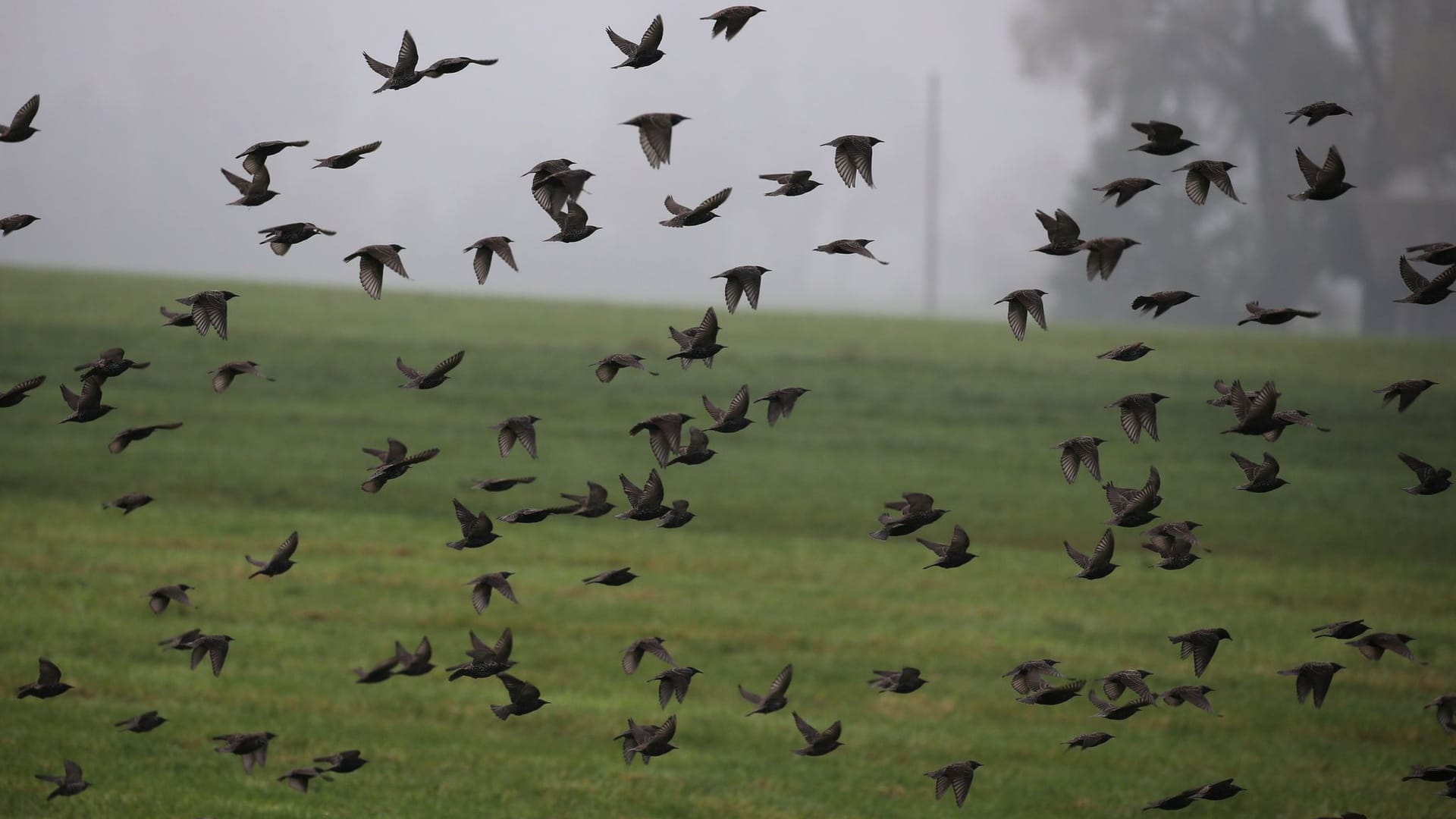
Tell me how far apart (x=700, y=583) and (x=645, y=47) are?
1150 cm

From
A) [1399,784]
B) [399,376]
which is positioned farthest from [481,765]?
[399,376]

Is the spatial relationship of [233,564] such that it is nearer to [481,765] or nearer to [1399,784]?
[481,765]

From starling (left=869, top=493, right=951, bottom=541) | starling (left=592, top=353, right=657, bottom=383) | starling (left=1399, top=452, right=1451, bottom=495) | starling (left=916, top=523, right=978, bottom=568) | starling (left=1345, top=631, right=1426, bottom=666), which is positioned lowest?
starling (left=1345, top=631, right=1426, bottom=666)

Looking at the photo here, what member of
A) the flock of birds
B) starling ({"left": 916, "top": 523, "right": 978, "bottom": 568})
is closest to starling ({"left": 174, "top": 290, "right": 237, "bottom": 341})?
the flock of birds

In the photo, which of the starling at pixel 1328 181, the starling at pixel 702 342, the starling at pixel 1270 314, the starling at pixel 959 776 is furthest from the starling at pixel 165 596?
the starling at pixel 1328 181

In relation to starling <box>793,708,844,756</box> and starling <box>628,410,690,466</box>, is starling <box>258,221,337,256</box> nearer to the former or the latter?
starling <box>628,410,690,466</box>

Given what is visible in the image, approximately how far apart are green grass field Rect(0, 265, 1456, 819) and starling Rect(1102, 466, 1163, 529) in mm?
4163

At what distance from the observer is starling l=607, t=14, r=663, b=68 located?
6.35 metres

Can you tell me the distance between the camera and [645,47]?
6.45 meters

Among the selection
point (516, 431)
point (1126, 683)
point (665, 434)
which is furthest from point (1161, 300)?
point (516, 431)

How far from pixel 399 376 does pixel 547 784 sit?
66.3ft

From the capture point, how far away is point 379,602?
16.0 metres

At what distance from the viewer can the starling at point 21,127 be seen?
22.8 feet

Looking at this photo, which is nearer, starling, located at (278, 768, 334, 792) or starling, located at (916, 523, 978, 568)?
starling, located at (916, 523, 978, 568)
